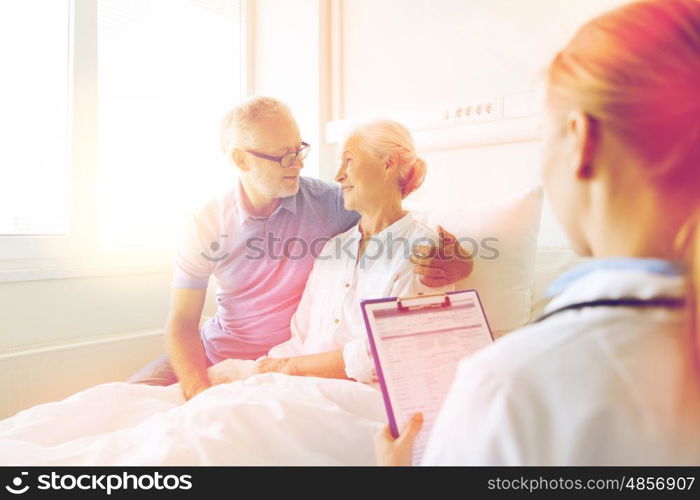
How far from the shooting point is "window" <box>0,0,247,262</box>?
1.99 metres

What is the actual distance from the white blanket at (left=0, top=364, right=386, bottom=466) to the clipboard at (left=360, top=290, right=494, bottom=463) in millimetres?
201

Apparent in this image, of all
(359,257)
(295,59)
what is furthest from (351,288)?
(295,59)

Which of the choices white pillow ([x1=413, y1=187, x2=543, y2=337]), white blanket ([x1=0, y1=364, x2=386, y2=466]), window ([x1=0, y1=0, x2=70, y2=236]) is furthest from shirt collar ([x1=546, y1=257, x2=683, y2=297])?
window ([x1=0, y1=0, x2=70, y2=236])

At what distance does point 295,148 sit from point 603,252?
1314 mm

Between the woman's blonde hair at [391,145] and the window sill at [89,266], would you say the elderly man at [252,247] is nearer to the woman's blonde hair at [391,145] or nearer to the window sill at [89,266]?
the woman's blonde hair at [391,145]

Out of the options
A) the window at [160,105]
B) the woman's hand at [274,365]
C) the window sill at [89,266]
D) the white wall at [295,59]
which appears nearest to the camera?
the woman's hand at [274,365]

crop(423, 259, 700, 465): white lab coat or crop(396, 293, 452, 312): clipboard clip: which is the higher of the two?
crop(423, 259, 700, 465): white lab coat

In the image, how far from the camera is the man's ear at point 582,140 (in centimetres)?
49

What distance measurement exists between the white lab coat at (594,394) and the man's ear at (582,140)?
12 centimetres

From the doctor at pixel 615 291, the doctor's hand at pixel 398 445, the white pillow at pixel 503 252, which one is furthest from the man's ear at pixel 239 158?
the doctor at pixel 615 291

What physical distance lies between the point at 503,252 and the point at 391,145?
41 cm

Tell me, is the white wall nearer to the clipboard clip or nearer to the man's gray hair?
the man's gray hair

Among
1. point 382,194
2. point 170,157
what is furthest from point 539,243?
point 170,157
